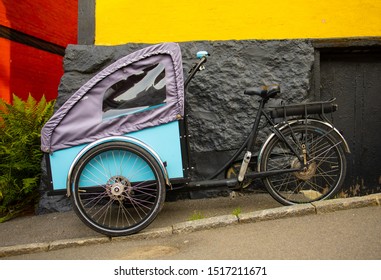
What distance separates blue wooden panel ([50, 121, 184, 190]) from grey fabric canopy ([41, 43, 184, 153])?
6 cm

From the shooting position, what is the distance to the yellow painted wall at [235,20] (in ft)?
16.9

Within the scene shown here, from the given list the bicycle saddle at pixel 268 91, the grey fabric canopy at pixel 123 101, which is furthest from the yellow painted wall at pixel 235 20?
the grey fabric canopy at pixel 123 101

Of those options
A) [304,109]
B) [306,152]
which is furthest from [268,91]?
[306,152]

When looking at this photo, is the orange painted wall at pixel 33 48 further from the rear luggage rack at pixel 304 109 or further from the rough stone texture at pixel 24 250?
the rear luggage rack at pixel 304 109

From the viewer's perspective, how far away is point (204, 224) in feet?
12.1

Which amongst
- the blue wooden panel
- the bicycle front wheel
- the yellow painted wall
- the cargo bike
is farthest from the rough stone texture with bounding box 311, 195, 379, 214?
the yellow painted wall

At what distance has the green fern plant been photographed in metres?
5.08

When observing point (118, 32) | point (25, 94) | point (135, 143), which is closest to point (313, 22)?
point (118, 32)

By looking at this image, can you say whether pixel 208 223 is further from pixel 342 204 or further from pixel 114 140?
pixel 342 204

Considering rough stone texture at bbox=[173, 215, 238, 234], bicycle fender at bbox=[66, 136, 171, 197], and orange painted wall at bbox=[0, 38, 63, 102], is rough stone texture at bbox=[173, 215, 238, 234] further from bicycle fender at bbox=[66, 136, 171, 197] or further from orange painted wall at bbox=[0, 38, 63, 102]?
orange painted wall at bbox=[0, 38, 63, 102]

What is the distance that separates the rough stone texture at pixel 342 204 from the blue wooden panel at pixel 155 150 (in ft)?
4.66

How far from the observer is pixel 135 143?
3.57 meters

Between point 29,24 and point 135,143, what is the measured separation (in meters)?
6.23

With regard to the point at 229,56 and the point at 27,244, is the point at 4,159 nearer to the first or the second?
the point at 27,244
